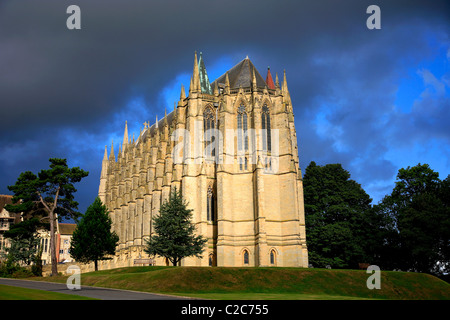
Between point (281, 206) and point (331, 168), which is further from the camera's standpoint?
point (331, 168)

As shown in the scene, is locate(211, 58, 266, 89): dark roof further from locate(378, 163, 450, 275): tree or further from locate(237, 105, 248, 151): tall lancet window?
locate(378, 163, 450, 275): tree

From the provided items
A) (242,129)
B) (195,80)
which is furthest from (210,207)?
(195,80)

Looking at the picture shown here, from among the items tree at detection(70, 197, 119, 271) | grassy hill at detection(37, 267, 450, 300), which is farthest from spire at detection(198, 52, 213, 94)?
grassy hill at detection(37, 267, 450, 300)

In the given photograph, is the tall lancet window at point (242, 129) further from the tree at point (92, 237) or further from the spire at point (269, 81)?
the tree at point (92, 237)

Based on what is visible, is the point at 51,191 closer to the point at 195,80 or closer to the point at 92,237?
the point at 92,237

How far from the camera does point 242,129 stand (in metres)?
52.3

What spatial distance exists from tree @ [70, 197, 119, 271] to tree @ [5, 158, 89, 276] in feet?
9.19

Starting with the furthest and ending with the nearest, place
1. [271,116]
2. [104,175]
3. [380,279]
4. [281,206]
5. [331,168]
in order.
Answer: [104,175] < [331,168] < [271,116] < [281,206] < [380,279]

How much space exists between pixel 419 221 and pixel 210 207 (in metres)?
23.6

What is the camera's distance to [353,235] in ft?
168

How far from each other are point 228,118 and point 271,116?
5540 mm

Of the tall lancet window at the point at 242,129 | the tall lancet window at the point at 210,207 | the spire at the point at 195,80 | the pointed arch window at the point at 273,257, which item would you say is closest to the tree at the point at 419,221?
the pointed arch window at the point at 273,257
